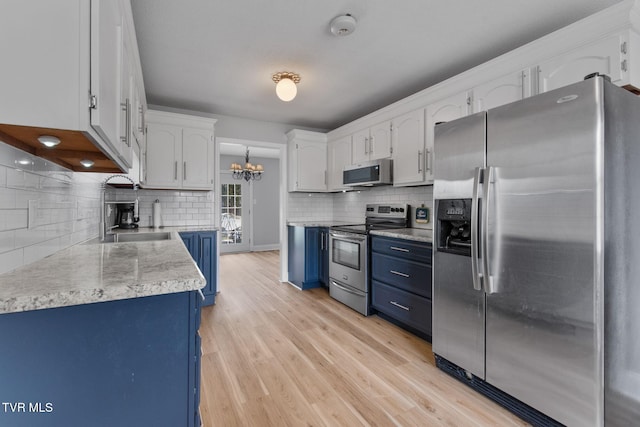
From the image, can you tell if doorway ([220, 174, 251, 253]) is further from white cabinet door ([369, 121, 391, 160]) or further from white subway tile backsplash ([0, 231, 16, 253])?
white subway tile backsplash ([0, 231, 16, 253])

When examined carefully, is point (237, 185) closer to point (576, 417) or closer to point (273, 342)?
point (273, 342)

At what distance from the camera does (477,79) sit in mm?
2447

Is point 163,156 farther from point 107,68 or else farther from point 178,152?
point 107,68

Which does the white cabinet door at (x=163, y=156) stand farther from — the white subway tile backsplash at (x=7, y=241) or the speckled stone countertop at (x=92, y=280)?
the white subway tile backsplash at (x=7, y=241)

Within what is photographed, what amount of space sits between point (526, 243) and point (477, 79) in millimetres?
1564

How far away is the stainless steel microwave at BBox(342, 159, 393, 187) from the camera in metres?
3.32

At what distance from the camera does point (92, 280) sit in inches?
36.2

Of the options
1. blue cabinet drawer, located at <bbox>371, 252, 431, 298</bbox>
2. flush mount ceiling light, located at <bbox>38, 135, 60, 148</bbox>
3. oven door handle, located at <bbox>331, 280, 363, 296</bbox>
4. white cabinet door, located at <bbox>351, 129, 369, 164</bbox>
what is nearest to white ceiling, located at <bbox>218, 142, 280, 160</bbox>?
white cabinet door, located at <bbox>351, 129, 369, 164</bbox>

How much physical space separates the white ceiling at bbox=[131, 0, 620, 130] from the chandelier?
115 inches

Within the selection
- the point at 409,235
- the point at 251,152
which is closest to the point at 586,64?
the point at 409,235

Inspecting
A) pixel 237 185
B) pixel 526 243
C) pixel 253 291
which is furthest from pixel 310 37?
pixel 237 185

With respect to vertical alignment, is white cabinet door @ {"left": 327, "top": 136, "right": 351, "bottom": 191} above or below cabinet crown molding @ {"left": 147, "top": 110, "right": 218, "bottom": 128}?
below

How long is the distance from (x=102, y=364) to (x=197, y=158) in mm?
3166

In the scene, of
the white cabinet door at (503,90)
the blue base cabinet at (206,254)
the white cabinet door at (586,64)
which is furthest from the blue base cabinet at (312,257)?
the white cabinet door at (586,64)
